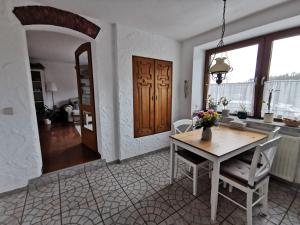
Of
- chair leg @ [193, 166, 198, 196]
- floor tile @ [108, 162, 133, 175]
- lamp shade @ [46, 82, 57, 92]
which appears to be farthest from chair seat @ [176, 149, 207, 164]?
lamp shade @ [46, 82, 57, 92]

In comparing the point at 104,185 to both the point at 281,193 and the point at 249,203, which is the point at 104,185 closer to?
the point at 249,203

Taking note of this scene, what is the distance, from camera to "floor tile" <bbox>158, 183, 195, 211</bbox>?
5.94 ft

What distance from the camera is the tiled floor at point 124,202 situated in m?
1.60

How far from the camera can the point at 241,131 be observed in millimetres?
2311

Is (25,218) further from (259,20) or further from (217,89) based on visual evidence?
(259,20)

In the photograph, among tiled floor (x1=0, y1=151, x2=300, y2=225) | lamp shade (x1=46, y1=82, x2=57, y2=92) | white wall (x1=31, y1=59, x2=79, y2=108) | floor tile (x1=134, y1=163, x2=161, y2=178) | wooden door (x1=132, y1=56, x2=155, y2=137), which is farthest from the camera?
white wall (x1=31, y1=59, x2=79, y2=108)

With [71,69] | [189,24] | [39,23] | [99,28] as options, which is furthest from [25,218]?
[71,69]

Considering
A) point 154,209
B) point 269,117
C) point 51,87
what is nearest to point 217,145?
point 154,209

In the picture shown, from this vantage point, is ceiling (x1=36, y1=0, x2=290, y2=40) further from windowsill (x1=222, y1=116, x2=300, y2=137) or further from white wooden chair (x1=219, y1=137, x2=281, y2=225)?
white wooden chair (x1=219, y1=137, x2=281, y2=225)

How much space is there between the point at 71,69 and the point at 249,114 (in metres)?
6.64

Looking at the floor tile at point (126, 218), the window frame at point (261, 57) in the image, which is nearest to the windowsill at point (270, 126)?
the window frame at point (261, 57)

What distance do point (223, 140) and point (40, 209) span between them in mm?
2410

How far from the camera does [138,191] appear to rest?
2025 millimetres

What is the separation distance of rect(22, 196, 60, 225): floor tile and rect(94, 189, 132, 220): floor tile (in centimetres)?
47
